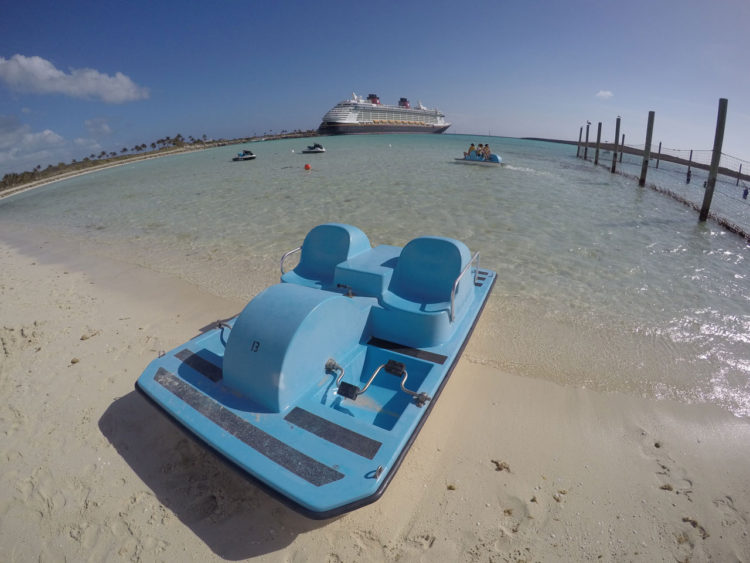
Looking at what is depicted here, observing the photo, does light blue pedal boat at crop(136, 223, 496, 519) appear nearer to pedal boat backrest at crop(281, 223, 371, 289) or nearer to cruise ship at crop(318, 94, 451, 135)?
pedal boat backrest at crop(281, 223, 371, 289)

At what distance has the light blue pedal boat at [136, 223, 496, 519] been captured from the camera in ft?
7.43

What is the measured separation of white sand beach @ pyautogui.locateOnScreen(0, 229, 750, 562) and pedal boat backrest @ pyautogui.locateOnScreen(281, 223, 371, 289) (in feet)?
6.49

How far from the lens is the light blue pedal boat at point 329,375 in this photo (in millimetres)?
2266

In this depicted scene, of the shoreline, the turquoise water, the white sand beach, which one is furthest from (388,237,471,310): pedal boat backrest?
the shoreline

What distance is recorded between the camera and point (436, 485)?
2854mm

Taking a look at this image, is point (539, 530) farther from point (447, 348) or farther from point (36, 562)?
point (36, 562)

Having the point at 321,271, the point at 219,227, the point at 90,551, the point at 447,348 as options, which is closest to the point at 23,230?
the point at 219,227

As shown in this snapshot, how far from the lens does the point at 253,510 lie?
2633mm

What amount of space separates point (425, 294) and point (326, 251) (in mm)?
1437

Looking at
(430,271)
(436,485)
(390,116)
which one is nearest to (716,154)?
(430,271)

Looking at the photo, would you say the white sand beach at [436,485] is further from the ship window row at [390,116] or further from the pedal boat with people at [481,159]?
the ship window row at [390,116]

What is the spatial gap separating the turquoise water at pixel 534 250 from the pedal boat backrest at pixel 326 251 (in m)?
1.87

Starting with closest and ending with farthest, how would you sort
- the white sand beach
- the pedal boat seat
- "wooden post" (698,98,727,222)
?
1. the white sand beach
2. the pedal boat seat
3. "wooden post" (698,98,727,222)

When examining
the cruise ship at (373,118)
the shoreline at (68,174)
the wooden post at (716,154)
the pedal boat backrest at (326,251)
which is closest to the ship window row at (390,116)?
the cruise ship at (373,118)
